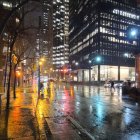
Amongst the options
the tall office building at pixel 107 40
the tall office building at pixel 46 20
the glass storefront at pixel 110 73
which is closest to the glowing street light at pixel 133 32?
the tall office building at pixel 46 20

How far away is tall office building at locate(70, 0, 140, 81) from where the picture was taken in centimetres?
12050

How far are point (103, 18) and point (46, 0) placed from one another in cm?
10729

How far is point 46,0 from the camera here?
16.7 metres

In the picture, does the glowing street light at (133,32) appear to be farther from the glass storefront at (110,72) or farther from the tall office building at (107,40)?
the glass storefront at (110,72)

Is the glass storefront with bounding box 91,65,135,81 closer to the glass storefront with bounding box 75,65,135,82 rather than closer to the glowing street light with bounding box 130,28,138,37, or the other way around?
the glass storefront with bounding box 75,65,135,82

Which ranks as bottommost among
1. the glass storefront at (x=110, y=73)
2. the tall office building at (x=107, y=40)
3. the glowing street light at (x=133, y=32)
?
the glass storefront at (x=110, y=73)

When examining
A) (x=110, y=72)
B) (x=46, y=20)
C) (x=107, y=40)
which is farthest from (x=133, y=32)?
(x=110, y=72)

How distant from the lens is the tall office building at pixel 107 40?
120500mm

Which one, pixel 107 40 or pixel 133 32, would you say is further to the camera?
pixel 107 40

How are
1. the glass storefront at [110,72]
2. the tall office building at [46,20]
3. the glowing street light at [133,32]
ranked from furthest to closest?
the glass storefront at [110,72], the glowing street light at [133,32], the tall office building at [46,20]

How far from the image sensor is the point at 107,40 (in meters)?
122

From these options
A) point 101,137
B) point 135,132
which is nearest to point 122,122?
point 135,132

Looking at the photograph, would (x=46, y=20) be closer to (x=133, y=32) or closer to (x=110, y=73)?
(x=133, y=32)

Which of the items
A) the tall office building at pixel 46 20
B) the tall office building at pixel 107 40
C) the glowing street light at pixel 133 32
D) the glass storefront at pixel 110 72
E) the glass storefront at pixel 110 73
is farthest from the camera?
the glass storefront at pixel 110 73
